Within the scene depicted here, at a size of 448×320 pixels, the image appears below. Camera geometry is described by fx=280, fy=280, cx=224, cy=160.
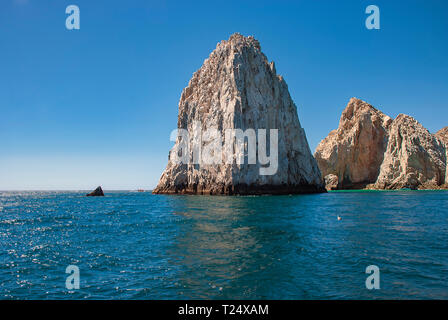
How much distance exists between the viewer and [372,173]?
96438 millimetres

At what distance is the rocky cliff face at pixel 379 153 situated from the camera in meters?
78.4

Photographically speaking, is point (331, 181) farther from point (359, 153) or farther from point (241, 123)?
point (241, 123)

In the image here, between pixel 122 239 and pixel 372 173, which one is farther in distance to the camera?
pixel 372 173

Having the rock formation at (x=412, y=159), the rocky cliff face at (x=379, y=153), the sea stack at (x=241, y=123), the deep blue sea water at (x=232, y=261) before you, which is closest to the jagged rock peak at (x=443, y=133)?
the rocky cliff face at (x=379, y=153)

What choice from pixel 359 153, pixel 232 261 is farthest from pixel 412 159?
pixel 232 261

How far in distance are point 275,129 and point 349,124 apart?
166ft

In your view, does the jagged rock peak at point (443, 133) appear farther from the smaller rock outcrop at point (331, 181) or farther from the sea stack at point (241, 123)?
the sea stack at point (241, 123)

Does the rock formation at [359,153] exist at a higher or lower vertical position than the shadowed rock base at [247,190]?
higher

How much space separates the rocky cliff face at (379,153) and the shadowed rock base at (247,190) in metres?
30.3

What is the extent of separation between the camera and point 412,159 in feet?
257

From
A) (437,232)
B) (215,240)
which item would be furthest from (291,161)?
(215,240)
